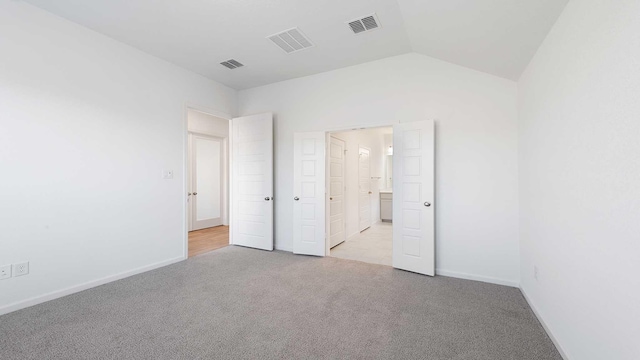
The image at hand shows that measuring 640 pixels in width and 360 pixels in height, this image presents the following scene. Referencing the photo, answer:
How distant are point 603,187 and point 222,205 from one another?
7.04 meters

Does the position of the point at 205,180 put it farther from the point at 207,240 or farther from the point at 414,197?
the point at 414,197

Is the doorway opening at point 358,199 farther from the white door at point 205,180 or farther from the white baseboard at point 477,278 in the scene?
the white door at point 205,180

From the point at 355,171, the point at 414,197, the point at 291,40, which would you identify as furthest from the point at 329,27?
the point at 355,171

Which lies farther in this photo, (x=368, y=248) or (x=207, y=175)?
(x=207, y=175)

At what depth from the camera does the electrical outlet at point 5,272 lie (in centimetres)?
236

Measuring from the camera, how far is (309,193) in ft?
14.0

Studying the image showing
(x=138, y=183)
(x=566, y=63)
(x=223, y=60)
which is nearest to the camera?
(x=566, y=63)

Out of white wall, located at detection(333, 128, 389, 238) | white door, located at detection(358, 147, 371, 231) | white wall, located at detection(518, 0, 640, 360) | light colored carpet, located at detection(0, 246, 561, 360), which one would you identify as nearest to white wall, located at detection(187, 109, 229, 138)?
white wall, located at detection(333, 128, 389, 238)

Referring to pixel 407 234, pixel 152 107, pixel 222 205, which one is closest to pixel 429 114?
pixel 407 234

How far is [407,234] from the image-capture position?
3475 millimetres

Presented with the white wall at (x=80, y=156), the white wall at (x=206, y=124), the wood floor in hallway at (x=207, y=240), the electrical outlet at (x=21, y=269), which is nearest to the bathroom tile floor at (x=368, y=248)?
the wood floor in hallway at (x=207, y=240)

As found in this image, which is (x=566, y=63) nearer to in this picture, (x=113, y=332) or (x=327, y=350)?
(x=327, y=350)

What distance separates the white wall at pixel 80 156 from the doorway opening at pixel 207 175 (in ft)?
7.67

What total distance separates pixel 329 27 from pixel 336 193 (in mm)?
2847
